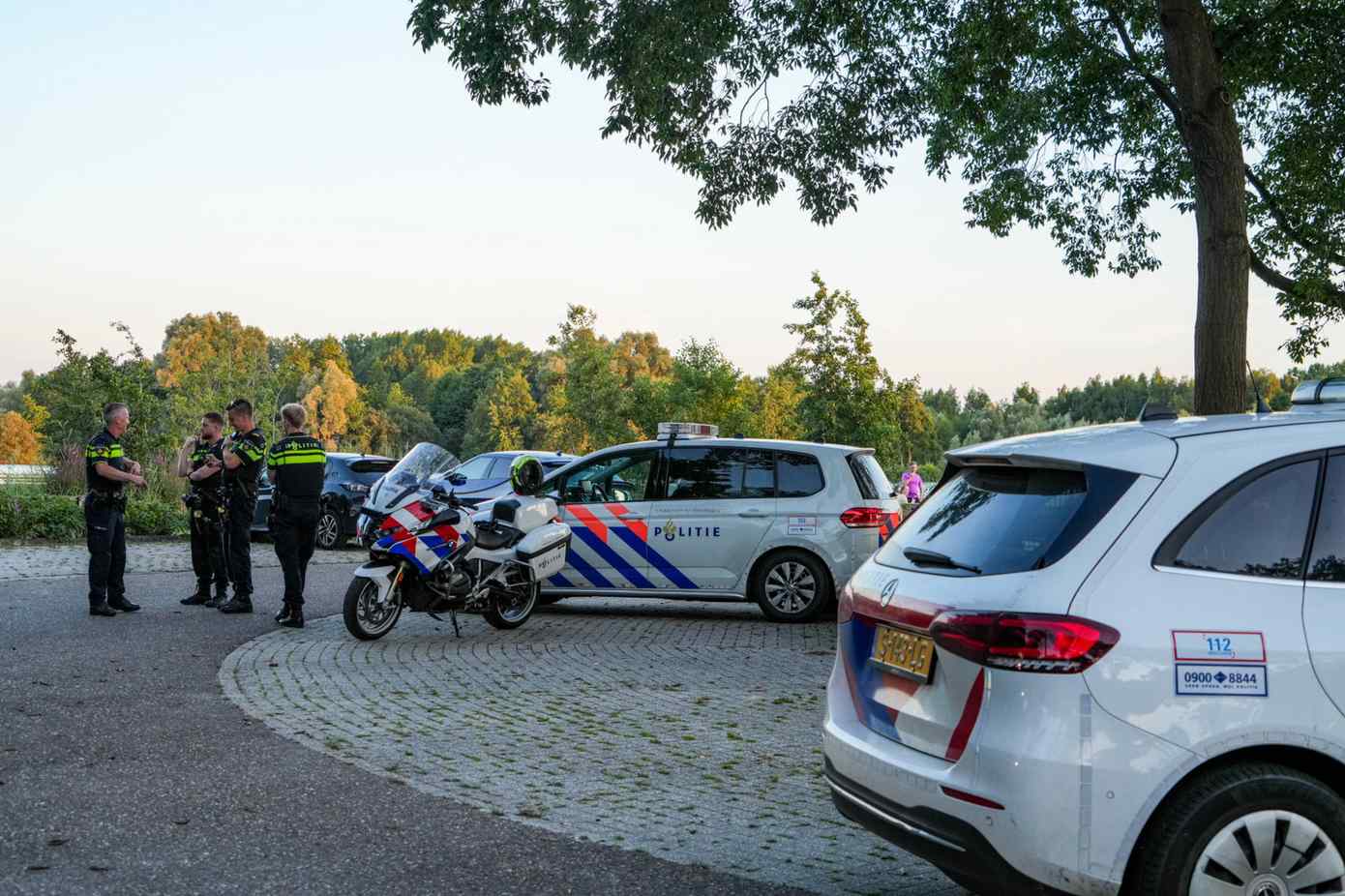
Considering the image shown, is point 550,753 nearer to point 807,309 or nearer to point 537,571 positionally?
point 537,571

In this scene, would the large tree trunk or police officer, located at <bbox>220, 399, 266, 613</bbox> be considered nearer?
the large tree trunk

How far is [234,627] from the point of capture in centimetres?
1174

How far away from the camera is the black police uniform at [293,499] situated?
11.8 meters

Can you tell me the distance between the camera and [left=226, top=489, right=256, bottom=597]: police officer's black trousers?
496 inches

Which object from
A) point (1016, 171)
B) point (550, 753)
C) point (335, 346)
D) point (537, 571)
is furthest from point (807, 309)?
point (335, 346)

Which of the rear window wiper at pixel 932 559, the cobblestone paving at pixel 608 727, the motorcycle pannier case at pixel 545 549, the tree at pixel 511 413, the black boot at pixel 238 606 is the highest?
the tree at pixel 511 413

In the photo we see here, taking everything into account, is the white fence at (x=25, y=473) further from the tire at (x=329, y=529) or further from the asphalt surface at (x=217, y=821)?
the asphalt surface at (x=217, y=821)

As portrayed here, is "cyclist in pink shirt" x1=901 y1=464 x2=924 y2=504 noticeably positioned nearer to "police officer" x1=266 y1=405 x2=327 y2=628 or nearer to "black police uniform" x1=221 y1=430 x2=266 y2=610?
"black police uniform" x1=221 y1=430 x2=266 y2=610

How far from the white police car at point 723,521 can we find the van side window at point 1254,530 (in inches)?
353

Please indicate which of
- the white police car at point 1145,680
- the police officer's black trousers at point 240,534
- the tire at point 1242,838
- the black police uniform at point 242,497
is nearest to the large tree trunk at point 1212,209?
the white police car at point 1145,680

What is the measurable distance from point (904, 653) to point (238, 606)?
9.86 m

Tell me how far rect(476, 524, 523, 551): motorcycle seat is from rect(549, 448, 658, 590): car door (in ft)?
4.03

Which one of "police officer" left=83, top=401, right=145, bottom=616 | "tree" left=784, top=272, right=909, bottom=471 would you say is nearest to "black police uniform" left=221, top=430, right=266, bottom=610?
"police officer" left=83, top=401, right=145, bottom=616

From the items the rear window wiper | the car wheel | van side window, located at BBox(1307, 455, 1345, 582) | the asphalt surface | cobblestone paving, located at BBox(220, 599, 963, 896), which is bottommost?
cobblestone paving, located at BBox(220, 599, 963, 896)
